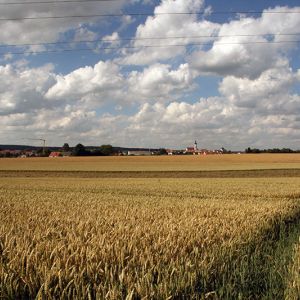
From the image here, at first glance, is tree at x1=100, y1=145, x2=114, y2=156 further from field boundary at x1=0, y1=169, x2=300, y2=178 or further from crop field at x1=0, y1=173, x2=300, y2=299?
crop field at x1=0, y1=173, x2=300, y2=299

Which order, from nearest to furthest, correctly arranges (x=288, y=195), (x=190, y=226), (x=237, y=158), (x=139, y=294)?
(x=139, y=294) < (x=190, y=226) < (x=288, y=195) < (x=237, y=158)

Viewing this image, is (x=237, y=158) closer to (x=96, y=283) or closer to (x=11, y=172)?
(x=11, y=172)

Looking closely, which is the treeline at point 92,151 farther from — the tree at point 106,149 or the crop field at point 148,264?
the crop field at point 148,264

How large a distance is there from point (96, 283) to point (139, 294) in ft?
2.67

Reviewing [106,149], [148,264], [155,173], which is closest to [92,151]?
[106,149]

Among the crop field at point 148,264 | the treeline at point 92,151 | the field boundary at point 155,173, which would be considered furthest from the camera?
the treeline at point 92,151

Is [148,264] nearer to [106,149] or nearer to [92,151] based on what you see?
[92,151]

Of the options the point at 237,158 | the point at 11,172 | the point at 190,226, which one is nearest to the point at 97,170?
the point at 11,172

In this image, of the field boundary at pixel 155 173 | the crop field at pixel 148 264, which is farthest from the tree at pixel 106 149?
the crop field at pixel 148 264

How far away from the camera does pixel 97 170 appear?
7238 centimetres

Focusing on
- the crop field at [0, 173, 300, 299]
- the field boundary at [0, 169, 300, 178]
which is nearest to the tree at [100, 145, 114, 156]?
the field boundary at [0, 169, 300, 178]

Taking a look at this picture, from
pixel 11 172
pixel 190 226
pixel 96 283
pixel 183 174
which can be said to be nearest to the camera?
pixel 96 283

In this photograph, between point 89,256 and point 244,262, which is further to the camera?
point 244,262

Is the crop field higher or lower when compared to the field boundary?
higher
